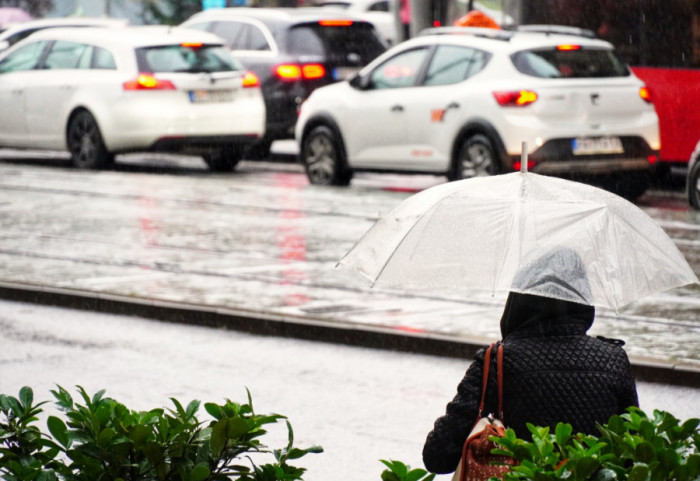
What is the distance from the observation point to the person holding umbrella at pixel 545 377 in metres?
3.65

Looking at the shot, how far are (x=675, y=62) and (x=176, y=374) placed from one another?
1075 centimetres

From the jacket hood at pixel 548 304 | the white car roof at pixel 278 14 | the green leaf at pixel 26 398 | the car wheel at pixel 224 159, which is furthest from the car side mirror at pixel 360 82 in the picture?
the green leaf at pixel 26 398

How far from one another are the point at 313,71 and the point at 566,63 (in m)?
5.43

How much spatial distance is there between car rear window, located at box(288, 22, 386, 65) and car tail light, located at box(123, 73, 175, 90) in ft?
A: 7.34

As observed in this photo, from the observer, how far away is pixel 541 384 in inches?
144

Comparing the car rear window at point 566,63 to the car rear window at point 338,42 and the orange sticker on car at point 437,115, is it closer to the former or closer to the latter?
the orange sticker on car at point 437,115

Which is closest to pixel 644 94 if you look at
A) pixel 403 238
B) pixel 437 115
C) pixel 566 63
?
pixel 566 63

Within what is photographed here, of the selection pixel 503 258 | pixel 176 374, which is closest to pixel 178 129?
pixel 176 374

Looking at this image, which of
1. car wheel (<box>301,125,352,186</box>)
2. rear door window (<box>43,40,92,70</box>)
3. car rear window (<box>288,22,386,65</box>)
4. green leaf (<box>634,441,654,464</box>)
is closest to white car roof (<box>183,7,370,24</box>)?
car rear window (<box>288,22,386,65</box>)

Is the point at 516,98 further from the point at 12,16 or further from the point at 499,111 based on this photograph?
the point at 12,16

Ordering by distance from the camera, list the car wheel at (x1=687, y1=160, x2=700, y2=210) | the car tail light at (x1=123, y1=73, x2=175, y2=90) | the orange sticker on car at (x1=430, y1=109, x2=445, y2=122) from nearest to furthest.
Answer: the car wheel at (x1=687, y1=160, x2=700, y2=210), the orange sticker on car at (x1=430, y1=109, x2=445, y2=122), the car tail light at (x1=123, y1=73, x2=175, y2=90)

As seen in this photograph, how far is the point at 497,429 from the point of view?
3367 millimetres

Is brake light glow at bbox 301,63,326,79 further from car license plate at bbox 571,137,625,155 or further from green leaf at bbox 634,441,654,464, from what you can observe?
green leaf at bbox 634,441,654,464

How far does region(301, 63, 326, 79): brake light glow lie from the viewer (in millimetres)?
20016
